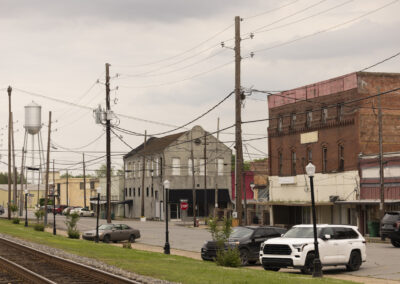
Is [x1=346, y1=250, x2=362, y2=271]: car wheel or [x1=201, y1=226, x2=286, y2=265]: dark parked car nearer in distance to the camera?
[x1=346, y1=250, x2=362, y2=271]: car wheel

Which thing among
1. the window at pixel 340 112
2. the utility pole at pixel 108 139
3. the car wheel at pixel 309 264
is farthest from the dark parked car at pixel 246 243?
the window at pixel 340 112

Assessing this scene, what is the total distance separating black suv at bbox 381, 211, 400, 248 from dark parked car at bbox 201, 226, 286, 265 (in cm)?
1120

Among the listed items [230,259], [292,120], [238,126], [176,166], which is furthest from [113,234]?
[176,166]

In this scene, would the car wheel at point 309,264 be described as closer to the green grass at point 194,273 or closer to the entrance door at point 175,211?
the green grass at point 194,273

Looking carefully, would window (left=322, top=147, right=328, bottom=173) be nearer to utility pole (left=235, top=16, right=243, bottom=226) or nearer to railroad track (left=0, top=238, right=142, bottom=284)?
utility pole (left=235, top=16, right=243, bottom=226)

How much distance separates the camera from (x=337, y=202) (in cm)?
5369

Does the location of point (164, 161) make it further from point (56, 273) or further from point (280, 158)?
point (56, 273)

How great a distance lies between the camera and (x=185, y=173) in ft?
315

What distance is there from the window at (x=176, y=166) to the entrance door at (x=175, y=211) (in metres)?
4.38

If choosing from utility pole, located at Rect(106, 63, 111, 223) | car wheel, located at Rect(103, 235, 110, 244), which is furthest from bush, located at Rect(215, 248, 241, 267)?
utility pole, located at Rect(106, 63, 111, 223)

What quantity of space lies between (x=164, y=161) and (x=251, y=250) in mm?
66485

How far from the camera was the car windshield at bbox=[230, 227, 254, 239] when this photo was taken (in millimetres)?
28897

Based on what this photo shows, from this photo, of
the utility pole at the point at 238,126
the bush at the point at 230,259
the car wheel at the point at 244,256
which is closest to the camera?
the bush at the point at 230,259

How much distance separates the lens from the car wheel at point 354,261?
26047mm
